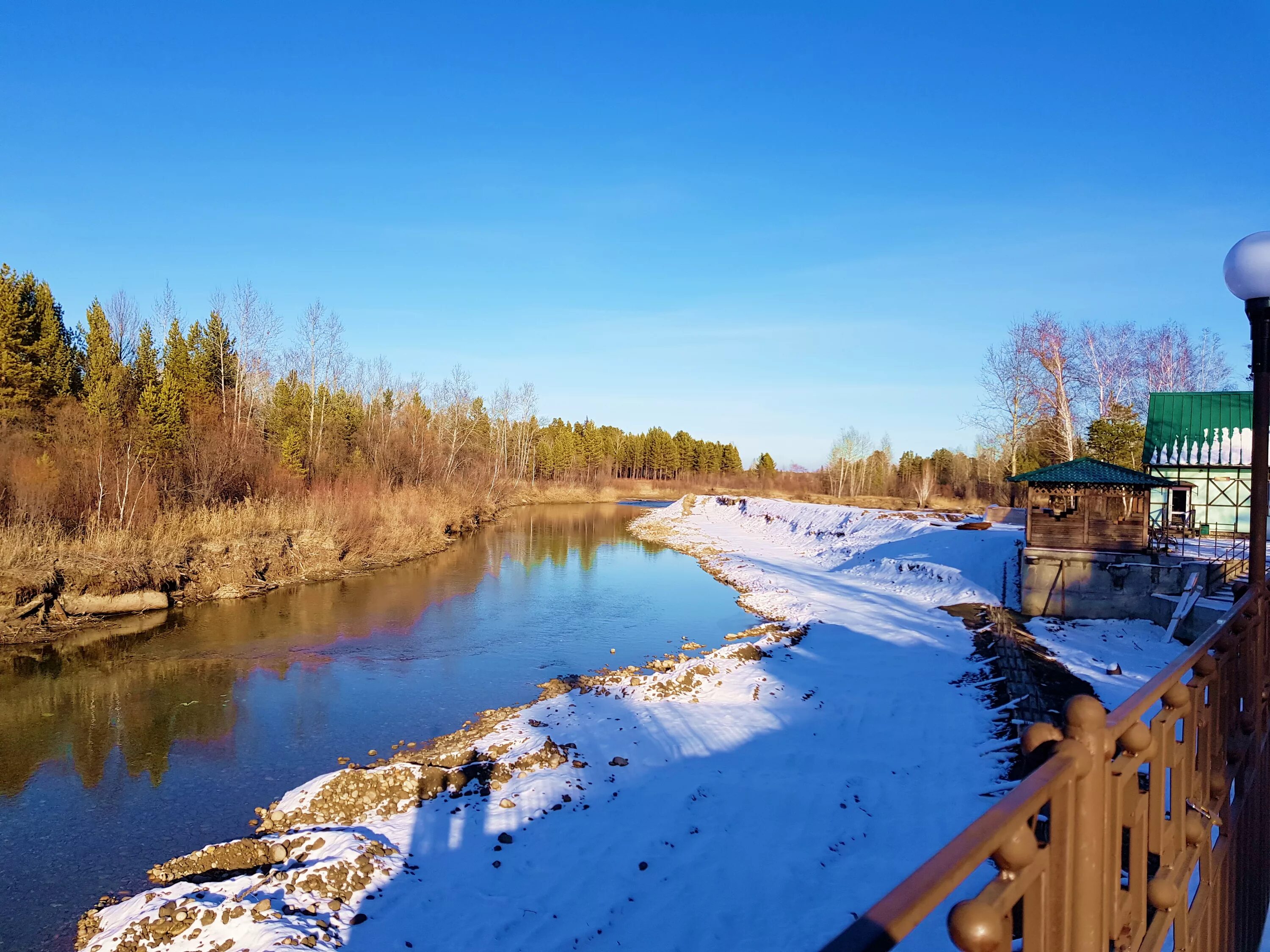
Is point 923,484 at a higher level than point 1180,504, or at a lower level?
higher

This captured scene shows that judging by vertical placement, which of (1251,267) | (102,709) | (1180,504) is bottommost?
(102,709)

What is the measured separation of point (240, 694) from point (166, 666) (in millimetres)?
2720

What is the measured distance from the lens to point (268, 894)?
6691 mm

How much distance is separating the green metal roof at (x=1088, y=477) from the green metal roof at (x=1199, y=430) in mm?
8756

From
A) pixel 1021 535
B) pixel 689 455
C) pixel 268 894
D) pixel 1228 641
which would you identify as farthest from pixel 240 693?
pixel 689 455

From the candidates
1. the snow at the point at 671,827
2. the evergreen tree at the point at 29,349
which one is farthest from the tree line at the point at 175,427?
the snow at the point at 671,827

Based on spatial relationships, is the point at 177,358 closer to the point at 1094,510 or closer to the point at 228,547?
the point at 228,547

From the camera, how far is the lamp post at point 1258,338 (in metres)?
4.23

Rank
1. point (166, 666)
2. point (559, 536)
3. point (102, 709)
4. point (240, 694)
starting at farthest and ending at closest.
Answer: point (559, 536)
point (166, 666)
point (240, 694)
point (102, 709)

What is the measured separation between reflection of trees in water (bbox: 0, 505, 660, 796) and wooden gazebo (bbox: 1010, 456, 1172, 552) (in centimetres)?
1589

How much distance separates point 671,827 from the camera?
806cm

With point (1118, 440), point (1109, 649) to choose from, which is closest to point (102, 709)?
point (1109, 649)

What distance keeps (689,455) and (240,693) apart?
95707 mm

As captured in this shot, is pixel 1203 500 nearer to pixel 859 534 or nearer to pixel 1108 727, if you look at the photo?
pixel 859 534
